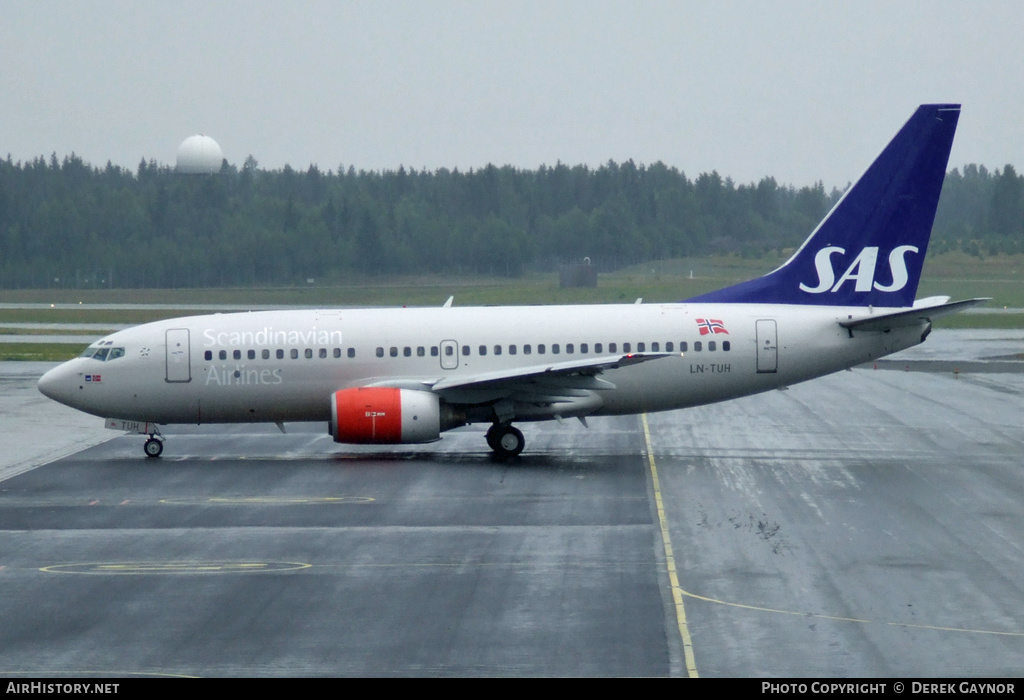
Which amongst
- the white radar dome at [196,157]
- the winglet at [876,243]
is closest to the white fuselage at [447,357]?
the winglet at [876,243]


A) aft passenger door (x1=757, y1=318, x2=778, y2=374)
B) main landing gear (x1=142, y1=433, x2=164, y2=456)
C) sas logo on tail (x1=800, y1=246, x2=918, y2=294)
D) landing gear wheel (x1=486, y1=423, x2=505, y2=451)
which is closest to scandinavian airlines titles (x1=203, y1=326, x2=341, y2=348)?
main landing gear (x1=142, y1=433, x2=164, y2=456)

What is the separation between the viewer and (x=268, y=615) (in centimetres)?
1565

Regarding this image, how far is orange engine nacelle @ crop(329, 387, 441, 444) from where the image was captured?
27391 millimetres

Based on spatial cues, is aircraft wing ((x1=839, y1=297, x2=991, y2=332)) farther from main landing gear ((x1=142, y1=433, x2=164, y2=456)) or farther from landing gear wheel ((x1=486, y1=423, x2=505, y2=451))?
main landing gear ((x1=142, y1=433, x2=164, y2=456))

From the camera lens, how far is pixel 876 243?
2967 cm

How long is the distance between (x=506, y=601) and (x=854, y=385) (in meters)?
29.9

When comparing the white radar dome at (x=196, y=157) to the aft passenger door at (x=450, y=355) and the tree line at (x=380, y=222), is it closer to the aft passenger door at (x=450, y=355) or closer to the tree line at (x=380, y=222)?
the tree line at (x=380, y=222)

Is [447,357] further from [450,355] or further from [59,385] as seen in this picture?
[59,385]

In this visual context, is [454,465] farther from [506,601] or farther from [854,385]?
[854,385]

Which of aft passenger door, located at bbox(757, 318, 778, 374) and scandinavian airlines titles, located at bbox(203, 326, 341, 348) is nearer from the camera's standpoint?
aft passenger door, located at bbox(757, 318, 778, 374)

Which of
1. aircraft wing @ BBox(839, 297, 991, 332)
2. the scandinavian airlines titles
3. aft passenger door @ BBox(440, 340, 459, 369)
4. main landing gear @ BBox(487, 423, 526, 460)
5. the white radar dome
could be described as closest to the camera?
aircraft wing @ BBox(839, 297, 991, 332)

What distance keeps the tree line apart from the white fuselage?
65.6m

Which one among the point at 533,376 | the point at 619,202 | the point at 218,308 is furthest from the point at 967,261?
the point at 533,376

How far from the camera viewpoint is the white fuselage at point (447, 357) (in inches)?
1133
